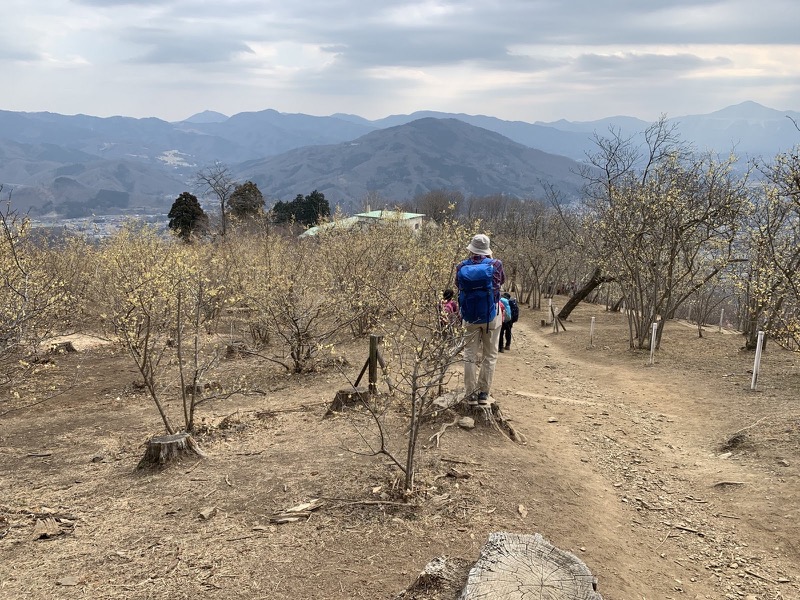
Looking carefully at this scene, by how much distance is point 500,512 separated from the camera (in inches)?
169

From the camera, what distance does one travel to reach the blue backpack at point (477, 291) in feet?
19.4

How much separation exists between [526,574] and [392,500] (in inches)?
64.2

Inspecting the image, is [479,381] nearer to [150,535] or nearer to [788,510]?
[788,510]

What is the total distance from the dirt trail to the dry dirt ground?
2 cm

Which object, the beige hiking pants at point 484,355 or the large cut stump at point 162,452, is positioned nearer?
the large cut stump at point 162,452

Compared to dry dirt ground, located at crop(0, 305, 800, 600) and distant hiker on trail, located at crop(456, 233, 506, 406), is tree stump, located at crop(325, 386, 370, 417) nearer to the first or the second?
dry dirt ground, located at crop(0, 305, 800, 600)

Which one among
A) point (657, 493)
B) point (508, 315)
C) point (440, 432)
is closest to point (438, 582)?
point (440, 432)

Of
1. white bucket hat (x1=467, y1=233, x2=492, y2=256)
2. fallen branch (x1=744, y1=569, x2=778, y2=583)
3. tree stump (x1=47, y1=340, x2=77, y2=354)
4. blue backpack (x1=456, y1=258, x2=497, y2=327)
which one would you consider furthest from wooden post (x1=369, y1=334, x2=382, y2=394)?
tree stump (x1=47, y1=340, x2=77, y2=354)

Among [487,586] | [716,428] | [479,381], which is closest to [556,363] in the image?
[716,428]


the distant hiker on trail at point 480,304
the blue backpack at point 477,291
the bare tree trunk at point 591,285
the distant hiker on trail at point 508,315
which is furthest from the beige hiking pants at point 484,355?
the bare tree trunk at point 591,285

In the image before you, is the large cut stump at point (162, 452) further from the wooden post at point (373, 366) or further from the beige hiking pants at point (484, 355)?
the beige hiking pants at point (484, 355)

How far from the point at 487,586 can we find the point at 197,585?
1.97 metres

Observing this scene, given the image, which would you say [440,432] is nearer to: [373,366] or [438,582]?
[373,366]

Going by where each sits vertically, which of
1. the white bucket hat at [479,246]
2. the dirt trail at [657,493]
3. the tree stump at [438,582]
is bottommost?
the dirt trail at [657,493]
